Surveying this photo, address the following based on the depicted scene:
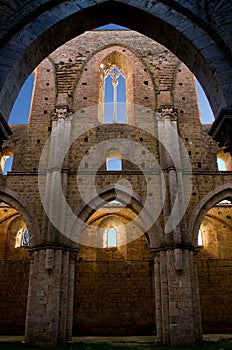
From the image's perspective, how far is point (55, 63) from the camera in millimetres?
14000

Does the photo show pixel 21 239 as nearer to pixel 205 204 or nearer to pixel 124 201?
pixel 124 201

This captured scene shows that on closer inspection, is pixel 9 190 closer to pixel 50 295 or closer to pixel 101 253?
pixel 50 295

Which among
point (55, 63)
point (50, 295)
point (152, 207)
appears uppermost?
point (55, 63)

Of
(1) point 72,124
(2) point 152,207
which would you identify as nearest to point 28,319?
(2) point 152,207

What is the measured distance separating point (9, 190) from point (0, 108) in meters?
6.94

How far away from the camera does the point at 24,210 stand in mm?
10758

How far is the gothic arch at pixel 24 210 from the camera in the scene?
1043cm

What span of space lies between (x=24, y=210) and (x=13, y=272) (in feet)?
13.8

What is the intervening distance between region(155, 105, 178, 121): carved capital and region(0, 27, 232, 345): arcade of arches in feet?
0.13

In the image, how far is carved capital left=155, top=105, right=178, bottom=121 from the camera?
12250 mm

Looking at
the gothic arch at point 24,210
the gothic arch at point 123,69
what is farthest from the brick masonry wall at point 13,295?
the gothic arch at point 123,69

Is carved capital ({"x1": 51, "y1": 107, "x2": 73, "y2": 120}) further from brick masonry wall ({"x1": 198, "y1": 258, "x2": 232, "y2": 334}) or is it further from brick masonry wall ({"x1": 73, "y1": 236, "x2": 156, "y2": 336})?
brick masonry wall ({"x1": 198, "y1": 258, "x2": 232, "y2": 334})

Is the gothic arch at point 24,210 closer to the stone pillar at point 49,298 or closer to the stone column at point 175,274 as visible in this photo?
the stone pillar at point 49,298

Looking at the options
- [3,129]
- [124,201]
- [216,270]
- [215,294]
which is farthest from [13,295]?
[3,129]
